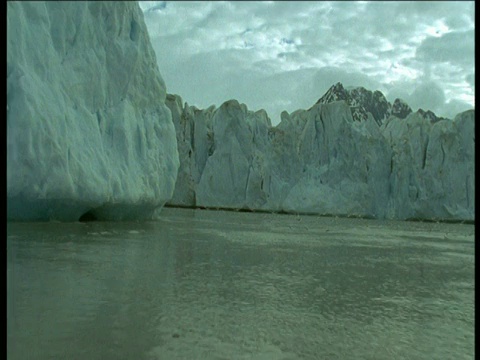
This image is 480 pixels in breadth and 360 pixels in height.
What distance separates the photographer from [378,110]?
65.6 meters

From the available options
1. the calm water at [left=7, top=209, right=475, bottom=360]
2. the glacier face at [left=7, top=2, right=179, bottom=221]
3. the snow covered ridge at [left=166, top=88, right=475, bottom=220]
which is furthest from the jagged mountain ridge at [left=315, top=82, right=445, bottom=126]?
the calm water at [left=7, top=209, right=475, bottom=360]

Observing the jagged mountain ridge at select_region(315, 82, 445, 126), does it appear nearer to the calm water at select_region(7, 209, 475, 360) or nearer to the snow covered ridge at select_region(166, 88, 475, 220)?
the snow covered ridge at select_region(166, 88, 475, 220)

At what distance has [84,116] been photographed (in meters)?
15.0

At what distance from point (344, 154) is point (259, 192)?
30.9 ft

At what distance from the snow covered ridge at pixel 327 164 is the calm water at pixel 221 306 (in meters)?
32.9

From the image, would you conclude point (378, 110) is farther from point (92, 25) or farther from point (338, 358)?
point (338, 358)

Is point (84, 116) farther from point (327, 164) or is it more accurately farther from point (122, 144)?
point (327, 164)

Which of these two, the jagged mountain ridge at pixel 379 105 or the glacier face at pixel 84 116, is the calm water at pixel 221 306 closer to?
the glacier face at pixel 84 116

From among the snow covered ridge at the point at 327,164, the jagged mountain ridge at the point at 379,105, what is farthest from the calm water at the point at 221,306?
the jagged mountain ridge at the point at 379,105

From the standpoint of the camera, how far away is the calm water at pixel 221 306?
3744 mm

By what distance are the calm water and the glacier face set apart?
3176mm

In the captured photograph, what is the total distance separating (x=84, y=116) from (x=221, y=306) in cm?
1159

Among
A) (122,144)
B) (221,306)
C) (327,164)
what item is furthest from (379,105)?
(221,306)

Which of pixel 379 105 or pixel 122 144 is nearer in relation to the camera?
pixel 122 144
